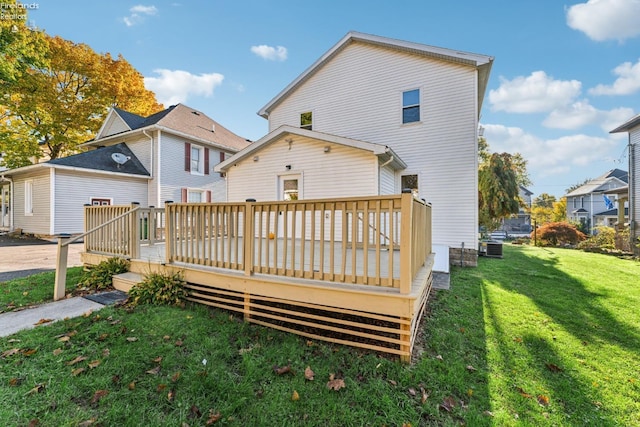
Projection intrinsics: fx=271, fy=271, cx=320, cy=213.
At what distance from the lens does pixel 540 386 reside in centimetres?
265

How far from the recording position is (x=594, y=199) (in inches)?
1150

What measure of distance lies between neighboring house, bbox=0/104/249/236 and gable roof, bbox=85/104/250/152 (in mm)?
61

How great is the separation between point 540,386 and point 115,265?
6650mm

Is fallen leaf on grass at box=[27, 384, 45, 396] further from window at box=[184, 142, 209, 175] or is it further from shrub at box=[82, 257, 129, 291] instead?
window at box=[184, 142, 209, 175]

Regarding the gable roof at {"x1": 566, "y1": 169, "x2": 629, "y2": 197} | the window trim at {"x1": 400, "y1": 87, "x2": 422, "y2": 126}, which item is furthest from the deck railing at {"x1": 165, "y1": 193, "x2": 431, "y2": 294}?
the gable roof at {"x1": 566, "y1": 169, "x2": 629, "y2": 197}

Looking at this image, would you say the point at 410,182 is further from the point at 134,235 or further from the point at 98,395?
the point at 98,395

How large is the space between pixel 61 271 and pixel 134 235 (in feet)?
3.78

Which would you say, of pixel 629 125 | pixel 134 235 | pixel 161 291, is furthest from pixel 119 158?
pixel 629 125

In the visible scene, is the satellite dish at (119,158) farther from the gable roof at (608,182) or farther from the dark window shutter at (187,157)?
the gable roof at (608,182)

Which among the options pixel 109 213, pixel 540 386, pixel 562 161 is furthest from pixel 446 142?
pixel 562 161

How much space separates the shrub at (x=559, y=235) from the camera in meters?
15.3

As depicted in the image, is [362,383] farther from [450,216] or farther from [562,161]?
[562,161]

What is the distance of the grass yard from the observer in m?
2.16

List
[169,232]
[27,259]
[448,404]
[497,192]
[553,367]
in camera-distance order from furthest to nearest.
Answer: [497,192], [27,259], [169,232], [553,367], [448,404]
